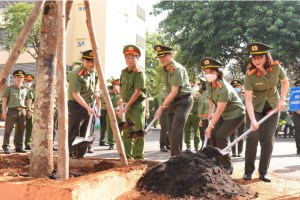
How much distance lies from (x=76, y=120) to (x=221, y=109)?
227cm

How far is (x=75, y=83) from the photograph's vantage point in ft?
20.1

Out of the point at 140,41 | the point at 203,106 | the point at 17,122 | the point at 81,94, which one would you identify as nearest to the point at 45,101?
the point at 81,94

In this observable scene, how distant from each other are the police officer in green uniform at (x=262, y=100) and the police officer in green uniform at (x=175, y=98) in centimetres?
94

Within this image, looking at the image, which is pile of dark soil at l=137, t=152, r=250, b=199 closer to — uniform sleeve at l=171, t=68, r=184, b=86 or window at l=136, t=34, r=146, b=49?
uniform sleeve at l=171, t=68, r=184, b=86

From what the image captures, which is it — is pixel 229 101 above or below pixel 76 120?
above

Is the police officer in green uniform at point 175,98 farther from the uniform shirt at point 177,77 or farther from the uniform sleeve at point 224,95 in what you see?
the uniform sleeve at point 224,95

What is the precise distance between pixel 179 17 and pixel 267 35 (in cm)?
441

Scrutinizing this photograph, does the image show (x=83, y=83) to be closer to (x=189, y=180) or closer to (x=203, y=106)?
(x=189, y=180)

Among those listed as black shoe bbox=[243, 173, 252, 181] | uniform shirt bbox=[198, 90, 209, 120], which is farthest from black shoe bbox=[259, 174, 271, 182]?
uniform shirt bbox=[198, 90, 209, 120]

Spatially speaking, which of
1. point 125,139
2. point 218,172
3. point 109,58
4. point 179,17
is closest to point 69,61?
point 109,58

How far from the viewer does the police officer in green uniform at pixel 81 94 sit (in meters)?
6.11

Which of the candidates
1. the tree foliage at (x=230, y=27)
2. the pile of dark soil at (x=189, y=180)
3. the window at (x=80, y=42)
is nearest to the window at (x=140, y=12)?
the window at (x=80, y=42)

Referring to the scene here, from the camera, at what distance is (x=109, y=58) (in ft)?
99.5

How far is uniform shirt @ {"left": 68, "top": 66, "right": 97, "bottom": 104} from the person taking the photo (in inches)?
242
